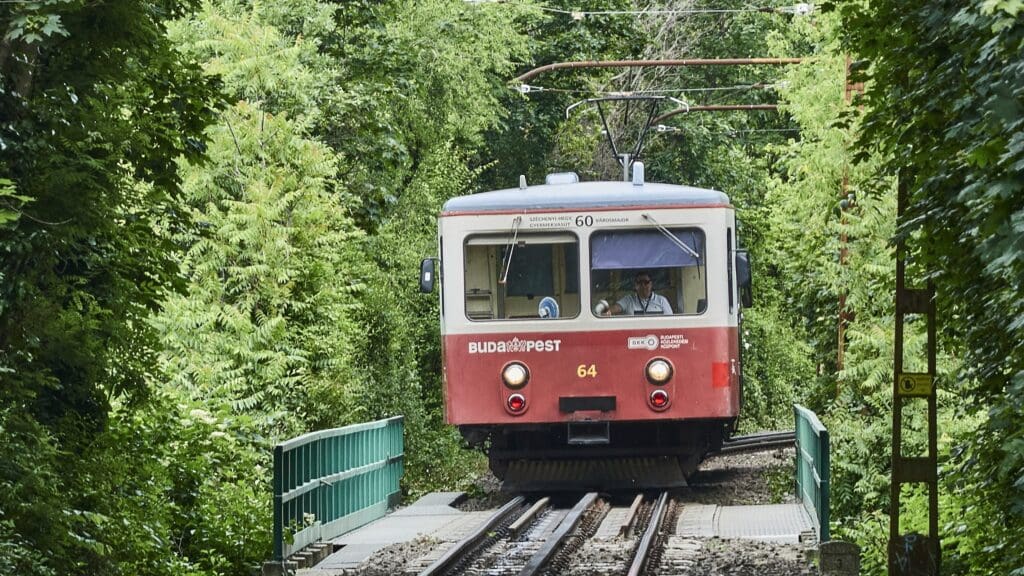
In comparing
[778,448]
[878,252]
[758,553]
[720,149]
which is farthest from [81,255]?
[720,149]

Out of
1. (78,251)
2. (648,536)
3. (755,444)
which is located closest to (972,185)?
(78,251)

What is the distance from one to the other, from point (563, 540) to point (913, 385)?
15.6ft

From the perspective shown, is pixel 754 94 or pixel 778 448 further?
pixel 754 94

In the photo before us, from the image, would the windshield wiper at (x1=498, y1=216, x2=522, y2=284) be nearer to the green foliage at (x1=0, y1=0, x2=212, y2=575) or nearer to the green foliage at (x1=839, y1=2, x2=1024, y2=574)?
the green foliage at (x1=0, y1=0, x2=212, y2=575)

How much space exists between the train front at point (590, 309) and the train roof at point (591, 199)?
0.02m

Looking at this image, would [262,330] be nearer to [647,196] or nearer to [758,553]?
[647,196]

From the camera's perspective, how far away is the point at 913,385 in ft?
32.4

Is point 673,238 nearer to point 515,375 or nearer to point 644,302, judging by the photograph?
point 644,302

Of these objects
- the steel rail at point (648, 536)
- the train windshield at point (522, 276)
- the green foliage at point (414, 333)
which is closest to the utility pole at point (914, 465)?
the steel rail at point (648, 536)

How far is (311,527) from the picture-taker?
13477mm

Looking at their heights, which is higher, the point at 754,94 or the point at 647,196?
the point at 754,94

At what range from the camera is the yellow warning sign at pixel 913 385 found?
9781 millimetres

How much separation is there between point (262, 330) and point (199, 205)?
2.13 metres

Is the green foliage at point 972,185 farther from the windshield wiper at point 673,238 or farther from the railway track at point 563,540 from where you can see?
the windshield wiper at point 673,238
